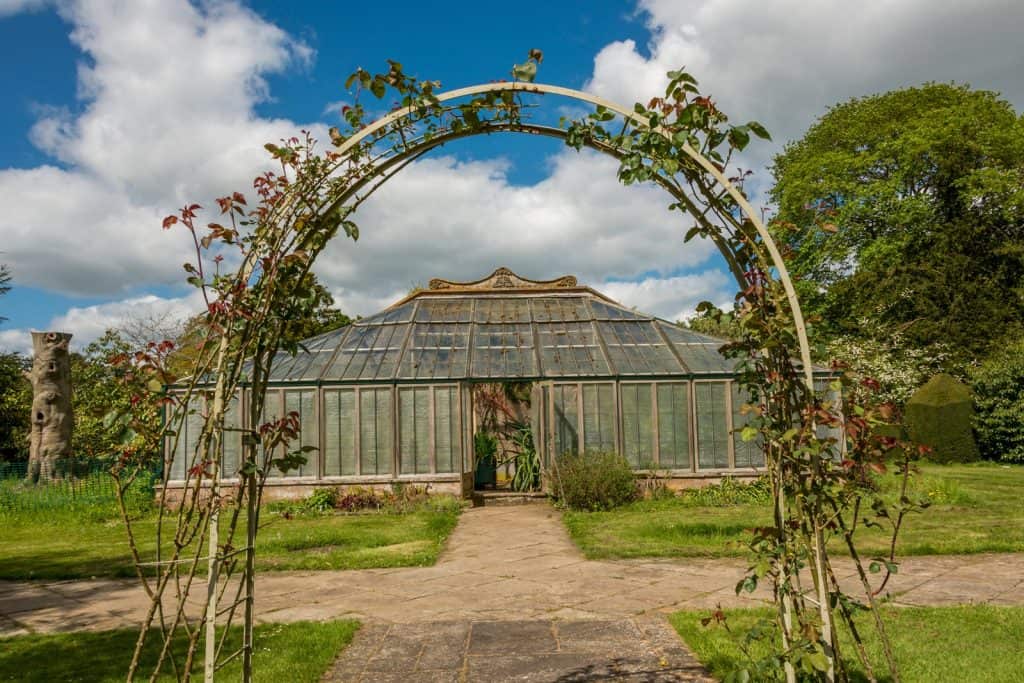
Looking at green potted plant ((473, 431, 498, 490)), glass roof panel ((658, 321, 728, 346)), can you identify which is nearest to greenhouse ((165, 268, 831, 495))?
glass roof panel ((658, 321, 728, 346))

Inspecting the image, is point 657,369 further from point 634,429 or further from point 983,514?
point 983,514

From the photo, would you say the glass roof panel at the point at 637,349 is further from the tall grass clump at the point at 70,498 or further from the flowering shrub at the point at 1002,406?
the flowering shrub at the point at 1002,406

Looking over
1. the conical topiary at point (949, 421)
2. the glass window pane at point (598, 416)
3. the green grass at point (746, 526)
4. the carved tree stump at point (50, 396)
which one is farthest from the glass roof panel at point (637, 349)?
the carved tree stump at point (50, 396)

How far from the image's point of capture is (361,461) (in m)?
12.3

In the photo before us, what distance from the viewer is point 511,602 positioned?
595 cm

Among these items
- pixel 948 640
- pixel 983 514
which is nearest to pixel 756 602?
pixel 948 640

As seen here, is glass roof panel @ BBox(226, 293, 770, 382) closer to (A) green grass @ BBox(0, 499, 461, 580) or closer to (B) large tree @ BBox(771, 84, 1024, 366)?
(A) green grass @ BBox(0, 499, 461, 580)

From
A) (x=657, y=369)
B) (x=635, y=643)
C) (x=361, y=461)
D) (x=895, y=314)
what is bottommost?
(x=635, y=643)

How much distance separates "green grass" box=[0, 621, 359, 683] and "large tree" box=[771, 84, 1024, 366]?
17371mm

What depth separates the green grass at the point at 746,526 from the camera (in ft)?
24.8

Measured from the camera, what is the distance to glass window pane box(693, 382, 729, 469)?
1236cm

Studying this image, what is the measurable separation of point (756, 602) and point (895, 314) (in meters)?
18.5

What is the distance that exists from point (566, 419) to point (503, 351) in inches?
71.2

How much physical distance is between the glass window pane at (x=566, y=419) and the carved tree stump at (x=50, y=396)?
944cm
